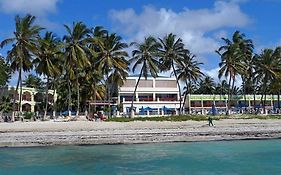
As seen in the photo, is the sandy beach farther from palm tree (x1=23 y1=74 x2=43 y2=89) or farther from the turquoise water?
palm tree (x1=23 y1=74 x2=43 y2=89)

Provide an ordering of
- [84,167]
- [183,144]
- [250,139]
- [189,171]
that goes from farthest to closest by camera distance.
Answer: [250,139], [183,144], [84,167], [189,171]

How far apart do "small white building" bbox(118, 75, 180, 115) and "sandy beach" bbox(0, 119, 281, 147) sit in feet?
101

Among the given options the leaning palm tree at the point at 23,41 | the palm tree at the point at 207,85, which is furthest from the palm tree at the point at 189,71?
the palm tree at the point at 207,85

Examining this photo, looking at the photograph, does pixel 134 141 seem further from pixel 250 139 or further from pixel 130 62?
pixel 130 62

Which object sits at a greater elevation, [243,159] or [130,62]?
[130,62]

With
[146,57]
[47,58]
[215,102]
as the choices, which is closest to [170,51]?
[146,57]

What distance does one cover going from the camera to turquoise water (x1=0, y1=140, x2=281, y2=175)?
64.8 feet

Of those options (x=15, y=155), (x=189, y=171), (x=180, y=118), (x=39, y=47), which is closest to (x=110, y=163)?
(x=189, y=171)

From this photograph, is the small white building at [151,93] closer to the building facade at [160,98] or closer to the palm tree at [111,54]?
the building facade at [160,98]

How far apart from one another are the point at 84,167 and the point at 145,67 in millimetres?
33915

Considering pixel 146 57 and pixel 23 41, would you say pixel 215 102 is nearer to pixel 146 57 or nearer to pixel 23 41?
pixel 146 57

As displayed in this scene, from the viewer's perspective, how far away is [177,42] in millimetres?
58531

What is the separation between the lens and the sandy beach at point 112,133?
32188 mm

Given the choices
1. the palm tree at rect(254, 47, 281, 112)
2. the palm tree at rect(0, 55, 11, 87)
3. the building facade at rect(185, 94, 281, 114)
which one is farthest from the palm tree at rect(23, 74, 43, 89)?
the palm tree at rect(254, 47, 281, 112)
